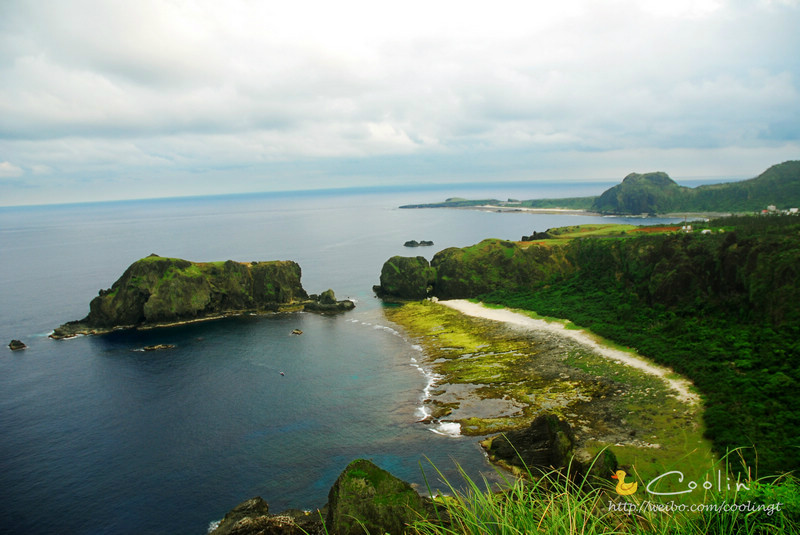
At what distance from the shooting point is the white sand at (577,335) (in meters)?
47.6

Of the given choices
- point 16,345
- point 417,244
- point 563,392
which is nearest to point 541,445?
point 563,392

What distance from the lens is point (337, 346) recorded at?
7419cm

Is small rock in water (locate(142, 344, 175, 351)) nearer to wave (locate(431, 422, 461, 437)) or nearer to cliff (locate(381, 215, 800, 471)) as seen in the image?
wave (locate(431, 422, 461, 437))

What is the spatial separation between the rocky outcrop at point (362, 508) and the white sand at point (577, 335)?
107 feet

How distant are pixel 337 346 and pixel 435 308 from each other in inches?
1002

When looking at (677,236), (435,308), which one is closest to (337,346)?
(435,308)

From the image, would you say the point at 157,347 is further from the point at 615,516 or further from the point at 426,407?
the point at 615,516

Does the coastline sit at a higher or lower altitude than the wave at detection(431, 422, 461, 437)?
higher

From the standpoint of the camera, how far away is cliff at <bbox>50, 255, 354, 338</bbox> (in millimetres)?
87625

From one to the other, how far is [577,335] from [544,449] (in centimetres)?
3445

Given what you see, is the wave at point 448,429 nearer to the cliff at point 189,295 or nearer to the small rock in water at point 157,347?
the small rock in water at point 157,347

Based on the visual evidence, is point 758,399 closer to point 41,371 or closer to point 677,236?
point 677,236

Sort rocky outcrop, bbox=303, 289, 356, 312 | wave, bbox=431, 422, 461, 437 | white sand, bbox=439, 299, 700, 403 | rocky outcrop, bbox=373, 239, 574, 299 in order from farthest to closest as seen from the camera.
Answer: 1. rocky outcrop, bbox=373, 239, 574, 299
2. rocky outcrop, bbox=303, 289, 356, 312
3. white sand, bbox=439, 299, 700, 403
4. wave, bbox=431, 422, 461, 437

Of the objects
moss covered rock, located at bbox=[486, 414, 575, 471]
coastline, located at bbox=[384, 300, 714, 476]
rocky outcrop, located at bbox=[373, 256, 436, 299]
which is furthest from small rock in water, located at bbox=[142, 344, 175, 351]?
moss covered rock, located at bbox=[486, 414, 575, 471]
